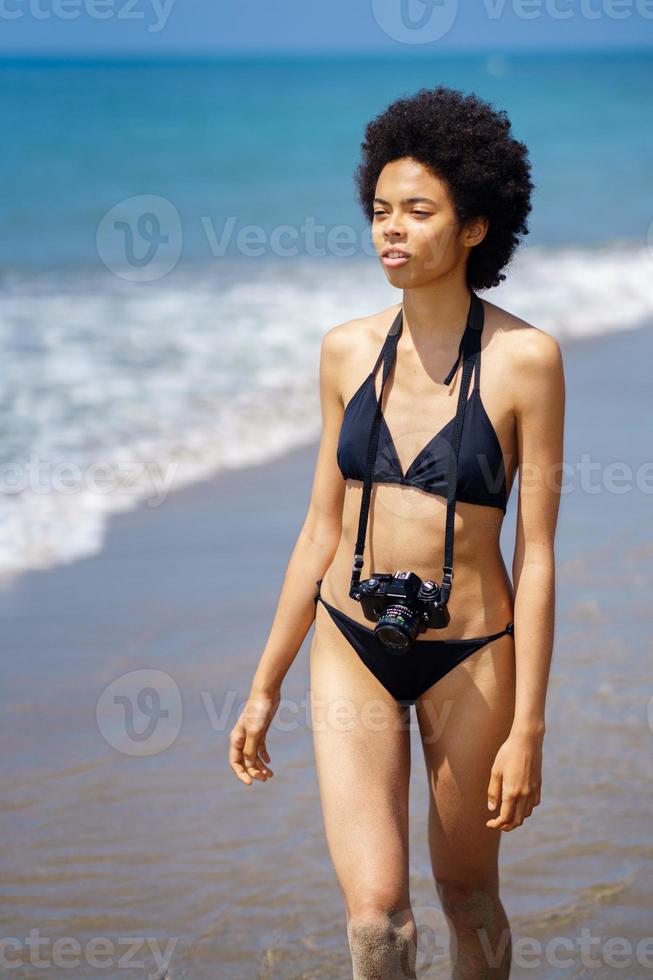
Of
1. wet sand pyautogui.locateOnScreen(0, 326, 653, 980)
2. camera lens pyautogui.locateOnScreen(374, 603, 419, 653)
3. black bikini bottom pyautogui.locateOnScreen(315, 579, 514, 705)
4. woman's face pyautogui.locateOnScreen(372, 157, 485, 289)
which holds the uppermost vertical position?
woman's face pyautogui.locateOnScreen(372, 157, 485, 289)

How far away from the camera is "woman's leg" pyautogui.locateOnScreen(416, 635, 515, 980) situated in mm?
2957

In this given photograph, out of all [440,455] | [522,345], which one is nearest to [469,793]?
[440,455]

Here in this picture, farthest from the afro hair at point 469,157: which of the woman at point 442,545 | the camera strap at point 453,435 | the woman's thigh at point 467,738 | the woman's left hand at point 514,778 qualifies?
the woman's left hand at point 514,778

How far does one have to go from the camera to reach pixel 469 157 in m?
2.96

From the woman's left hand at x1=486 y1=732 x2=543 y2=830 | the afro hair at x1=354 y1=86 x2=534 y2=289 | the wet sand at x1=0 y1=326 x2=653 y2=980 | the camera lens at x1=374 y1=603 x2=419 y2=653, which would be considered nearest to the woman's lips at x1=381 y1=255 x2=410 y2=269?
the afro hair at x1=354 y1=86 x2=534 y2=289

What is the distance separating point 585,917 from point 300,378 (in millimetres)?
6453

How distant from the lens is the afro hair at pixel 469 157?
9.74 feet

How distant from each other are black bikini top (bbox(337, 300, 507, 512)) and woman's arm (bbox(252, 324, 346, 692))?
0.14 m

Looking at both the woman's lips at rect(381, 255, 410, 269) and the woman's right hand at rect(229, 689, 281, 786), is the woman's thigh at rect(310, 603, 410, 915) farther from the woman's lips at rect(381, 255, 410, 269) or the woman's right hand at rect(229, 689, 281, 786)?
the woman's lips at rect(381, 255, 410, 269)

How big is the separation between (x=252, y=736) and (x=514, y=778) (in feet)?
2.24

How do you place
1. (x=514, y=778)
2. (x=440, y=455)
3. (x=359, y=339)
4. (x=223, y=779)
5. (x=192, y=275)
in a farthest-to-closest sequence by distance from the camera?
(x=192, y=275)
(x=223, y=779)
(x=359, y=339)
(x=440, y=455)
(x=514, y=778)

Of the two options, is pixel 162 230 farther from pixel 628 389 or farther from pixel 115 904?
pixel 115 904

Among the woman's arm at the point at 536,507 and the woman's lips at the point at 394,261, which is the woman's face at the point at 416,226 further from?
the woman's arm at the point at 536,507

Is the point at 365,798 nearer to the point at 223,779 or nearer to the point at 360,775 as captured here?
the point at 360,775
